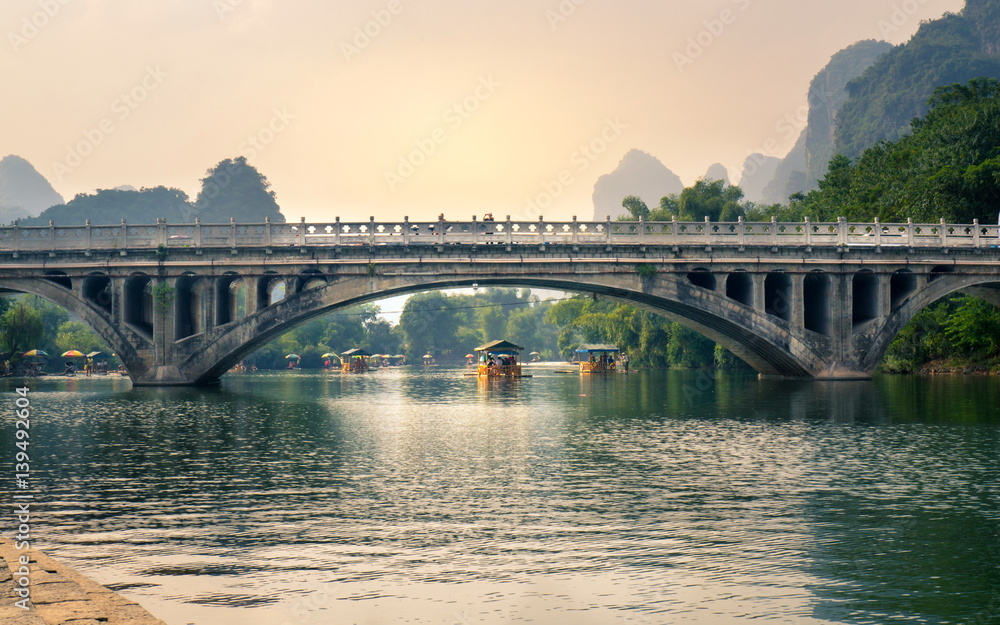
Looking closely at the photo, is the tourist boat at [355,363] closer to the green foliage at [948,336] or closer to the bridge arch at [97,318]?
the bridge arch at [97,318]

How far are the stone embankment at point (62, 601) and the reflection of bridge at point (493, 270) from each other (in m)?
47.2

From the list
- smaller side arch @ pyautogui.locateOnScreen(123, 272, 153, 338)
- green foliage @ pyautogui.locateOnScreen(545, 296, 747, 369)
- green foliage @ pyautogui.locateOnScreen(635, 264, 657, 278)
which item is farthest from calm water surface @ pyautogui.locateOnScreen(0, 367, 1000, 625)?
green foliage @ pyautogui.locateOnScreen(545, 296, 747, 369)

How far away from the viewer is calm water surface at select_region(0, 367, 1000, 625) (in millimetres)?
13500

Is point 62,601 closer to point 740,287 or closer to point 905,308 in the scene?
point 740,287

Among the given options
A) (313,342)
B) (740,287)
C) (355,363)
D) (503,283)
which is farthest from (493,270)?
(313,342)

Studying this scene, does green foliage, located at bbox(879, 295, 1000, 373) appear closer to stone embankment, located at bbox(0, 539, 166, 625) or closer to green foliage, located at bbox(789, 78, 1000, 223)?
green foliage, located at bbox(789, 78, 1000, 223)

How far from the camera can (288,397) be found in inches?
2368

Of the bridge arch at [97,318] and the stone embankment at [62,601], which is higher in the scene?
the bridge arch at [97,318]

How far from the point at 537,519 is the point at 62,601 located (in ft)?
30.6

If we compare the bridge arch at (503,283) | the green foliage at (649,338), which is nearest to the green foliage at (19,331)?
the bridge arch at (503,283)

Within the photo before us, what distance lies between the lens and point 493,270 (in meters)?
60.2

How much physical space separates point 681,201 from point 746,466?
323 feet

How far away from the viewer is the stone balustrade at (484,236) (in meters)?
60.2

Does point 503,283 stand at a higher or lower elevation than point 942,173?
lower
